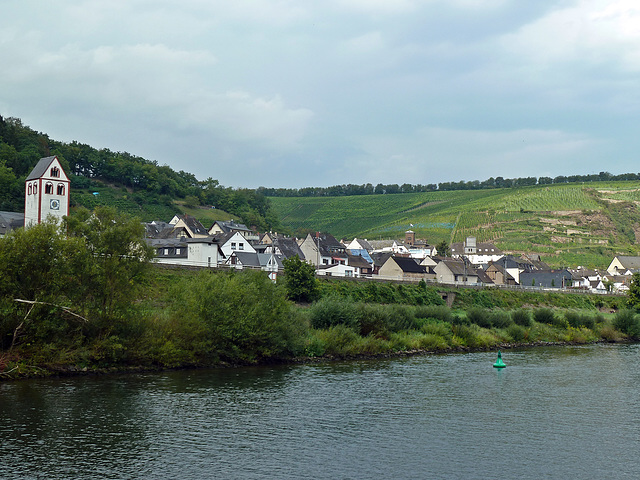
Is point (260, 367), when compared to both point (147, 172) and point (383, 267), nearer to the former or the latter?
point (383, 267)

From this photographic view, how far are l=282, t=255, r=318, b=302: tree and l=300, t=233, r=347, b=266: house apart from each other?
36650 mm

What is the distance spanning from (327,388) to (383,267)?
78.6 m

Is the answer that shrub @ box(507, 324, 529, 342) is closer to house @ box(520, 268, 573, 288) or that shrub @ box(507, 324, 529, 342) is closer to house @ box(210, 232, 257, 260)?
house @ box(210, 232, 257, 260)

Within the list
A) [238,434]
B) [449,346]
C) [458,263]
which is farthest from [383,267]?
[238,434]

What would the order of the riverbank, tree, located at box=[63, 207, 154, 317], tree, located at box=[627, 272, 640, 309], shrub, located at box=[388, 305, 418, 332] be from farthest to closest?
1. tree, located at box=[627, 272, 640, 309]
2. shrub, located at box=[388, 305, 418, 332]
3. tree, located at box=[63, 207, 154, 317]
4. the riverbank

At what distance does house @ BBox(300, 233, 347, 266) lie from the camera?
113750 millimetres

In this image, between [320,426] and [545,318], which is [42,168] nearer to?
[545,318]

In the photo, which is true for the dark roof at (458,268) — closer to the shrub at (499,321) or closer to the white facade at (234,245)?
the white facade at (234,245)

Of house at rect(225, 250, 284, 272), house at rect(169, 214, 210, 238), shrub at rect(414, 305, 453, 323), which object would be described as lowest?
shrub at rect(414, 305, 453, 323)

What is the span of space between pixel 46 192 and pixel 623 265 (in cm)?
13619

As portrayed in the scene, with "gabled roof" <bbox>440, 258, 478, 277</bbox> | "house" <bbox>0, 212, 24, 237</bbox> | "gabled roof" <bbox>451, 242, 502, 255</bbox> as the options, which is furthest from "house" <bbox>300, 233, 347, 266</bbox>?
"gabled roof" <bbox>451, 242, 502, 255</bbox>

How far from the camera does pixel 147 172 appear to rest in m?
180

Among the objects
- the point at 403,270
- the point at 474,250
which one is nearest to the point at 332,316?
the point at 403,270

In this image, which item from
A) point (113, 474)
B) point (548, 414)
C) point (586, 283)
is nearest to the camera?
point (113, 474)
